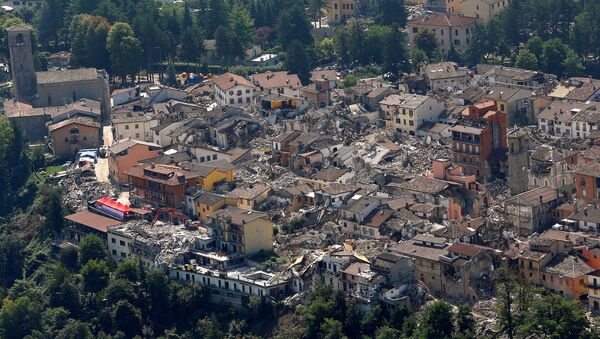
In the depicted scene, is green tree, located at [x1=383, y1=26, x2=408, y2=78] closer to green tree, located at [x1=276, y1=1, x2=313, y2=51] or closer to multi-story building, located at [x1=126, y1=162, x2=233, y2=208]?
green tree, located at [x1=276, y1=1, x2=313, y2=51]

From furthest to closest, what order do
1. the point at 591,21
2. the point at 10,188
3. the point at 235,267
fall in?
the point at 591,21 < the point at 10,188 < the point at 235,267

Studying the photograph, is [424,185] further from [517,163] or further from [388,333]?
[388,333]

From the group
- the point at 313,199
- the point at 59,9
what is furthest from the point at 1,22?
the point at 313,199

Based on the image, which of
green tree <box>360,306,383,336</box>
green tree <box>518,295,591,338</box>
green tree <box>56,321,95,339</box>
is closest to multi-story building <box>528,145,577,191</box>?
green tree <box>518,295,591,338</box>

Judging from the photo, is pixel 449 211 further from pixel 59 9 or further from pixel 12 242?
pixel 59 9

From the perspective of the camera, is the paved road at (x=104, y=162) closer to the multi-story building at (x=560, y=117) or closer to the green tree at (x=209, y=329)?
the green tree at (x=209, y=329)

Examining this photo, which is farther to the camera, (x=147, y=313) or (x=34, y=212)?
(x=34, y=212)

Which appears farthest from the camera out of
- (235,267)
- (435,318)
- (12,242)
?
(12,242)
